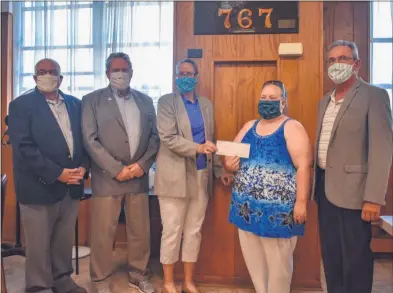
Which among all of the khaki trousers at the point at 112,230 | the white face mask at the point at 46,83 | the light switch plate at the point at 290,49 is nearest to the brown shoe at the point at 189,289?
the khaki trousers at the point at 112,230

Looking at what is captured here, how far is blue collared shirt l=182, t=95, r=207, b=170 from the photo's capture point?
7.50 feet

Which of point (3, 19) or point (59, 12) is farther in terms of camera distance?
point (59, 12)

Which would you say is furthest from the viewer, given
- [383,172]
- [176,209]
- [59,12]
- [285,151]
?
[59,12]

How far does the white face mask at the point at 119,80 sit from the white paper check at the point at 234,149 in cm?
80

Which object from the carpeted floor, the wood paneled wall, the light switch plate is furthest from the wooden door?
the light switch plate

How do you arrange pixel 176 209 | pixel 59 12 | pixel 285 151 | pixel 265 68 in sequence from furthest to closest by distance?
1. pixel 59 12
2. pixel 265 68
3. pixel 176 209
4. pixel 285 151

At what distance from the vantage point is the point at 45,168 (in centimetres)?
214

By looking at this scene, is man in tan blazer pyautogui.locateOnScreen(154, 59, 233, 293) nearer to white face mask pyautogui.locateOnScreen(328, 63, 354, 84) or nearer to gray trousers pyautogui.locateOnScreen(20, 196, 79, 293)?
gray trousers pyautogui.locateOnScreen(20, 196, 79, 293)

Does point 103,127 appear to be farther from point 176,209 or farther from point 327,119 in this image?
point 327,119

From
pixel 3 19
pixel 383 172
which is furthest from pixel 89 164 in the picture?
pixel 3 19

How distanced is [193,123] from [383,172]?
3.61 ft

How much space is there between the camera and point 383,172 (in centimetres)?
163

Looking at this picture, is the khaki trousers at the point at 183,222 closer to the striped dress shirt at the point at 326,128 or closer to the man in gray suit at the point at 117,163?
the man in gray suit at the point at 117,163

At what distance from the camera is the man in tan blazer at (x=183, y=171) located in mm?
2246
